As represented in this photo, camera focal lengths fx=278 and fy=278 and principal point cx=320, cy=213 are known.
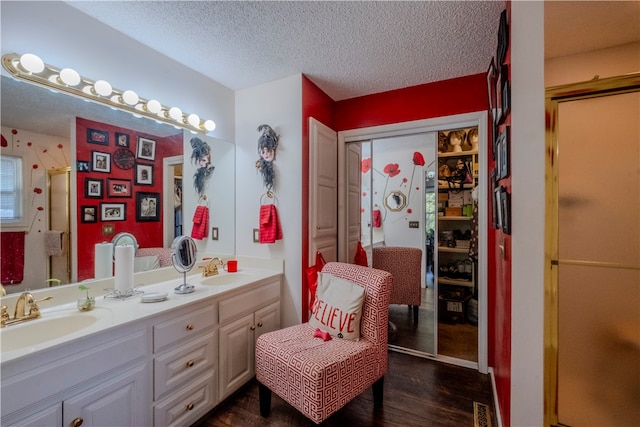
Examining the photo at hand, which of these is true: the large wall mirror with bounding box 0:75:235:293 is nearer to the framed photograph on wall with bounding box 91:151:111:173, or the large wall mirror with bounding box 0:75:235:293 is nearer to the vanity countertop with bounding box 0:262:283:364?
the framed photograph on wall with bounding box 91:151:111:173

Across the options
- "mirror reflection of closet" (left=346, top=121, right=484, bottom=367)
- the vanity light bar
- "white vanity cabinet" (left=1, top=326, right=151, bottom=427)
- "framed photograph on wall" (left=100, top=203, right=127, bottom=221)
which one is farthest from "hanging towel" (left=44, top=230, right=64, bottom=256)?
"mirror reflection of closet" (left=346, top=121, right=484, bottom=367)

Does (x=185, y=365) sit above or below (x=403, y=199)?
below

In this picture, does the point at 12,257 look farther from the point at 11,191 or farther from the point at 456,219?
the point at 456,219

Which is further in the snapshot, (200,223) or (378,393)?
(200,223)

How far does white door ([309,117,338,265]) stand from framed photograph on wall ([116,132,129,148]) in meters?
1.34

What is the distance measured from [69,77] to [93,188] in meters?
0.63

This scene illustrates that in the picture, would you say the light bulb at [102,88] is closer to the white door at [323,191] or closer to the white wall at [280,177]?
the white wall at [280,177]

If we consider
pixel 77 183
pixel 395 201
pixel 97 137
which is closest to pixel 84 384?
pixel 77 183

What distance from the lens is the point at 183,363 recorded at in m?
1.58

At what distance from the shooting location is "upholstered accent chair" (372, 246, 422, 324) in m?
3.08

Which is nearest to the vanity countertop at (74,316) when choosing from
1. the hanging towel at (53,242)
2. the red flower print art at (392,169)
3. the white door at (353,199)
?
the hanging towel at (53,242)

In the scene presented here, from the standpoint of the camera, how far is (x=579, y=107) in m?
1.70

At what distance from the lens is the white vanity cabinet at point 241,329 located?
1.84 meters

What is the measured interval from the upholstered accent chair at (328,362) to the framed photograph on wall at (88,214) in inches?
51.0
